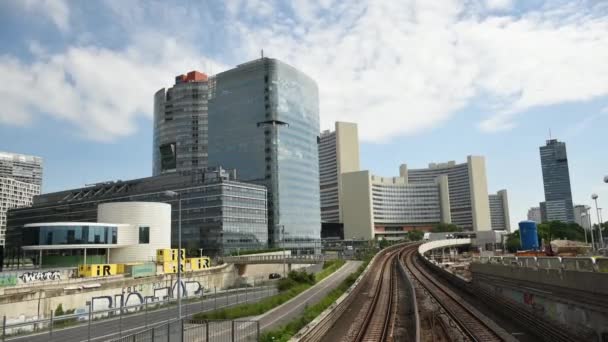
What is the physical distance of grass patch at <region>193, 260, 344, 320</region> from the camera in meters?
32.9

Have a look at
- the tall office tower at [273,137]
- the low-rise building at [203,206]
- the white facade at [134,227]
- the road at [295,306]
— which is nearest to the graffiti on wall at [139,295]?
the road at [295,306]

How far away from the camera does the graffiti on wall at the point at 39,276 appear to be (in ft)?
193

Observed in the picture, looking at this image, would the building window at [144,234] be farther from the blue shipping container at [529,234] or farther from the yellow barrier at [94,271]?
Result: the blue shipping container at [529,234]

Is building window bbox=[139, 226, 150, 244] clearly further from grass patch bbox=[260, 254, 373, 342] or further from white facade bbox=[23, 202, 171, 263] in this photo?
grass patch bbox=[260, 254, 373, 342]

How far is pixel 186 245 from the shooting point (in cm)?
13700

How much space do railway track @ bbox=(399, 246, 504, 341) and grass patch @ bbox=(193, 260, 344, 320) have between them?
13044mm

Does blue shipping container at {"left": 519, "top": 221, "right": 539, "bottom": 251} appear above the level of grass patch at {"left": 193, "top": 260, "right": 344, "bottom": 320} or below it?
above

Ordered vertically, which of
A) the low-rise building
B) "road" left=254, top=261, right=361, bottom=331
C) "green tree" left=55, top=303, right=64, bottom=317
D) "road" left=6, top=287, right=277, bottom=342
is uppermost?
the low-rise building

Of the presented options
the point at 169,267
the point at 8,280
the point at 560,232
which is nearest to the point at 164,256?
the point at 169,267

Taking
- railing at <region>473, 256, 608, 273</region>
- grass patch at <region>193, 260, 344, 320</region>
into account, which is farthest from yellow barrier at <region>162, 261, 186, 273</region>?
railing at <region>473, 256, 608, 273</region>

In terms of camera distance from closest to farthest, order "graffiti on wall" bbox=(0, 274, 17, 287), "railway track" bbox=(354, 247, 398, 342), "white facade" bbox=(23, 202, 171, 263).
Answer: "railway track" bbox=(354, 247, 398, 342)
"graffiti on wall" bbox=(0, 274, 17, 287)
"white facade" bbox=(23, 202, 171, 263)

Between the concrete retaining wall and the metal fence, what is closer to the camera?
the metal fence

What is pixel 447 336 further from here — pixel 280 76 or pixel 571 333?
pixel 280 76

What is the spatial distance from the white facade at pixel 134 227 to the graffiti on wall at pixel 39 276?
3102 cm
